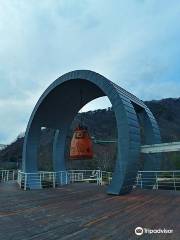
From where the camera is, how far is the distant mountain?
6366 centimetres

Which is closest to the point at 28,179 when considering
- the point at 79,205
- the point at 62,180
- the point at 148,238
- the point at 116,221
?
the point at 62,180

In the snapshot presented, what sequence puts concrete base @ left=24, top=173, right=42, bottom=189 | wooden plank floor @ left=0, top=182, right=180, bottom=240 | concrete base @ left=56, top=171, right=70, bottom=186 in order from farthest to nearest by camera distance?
concrete base @ left=56, top=171, right=70, bottom=186, concrete base @ left=24, top=173, right=42, bottom=189, wooden plank floor @ left=0, top=182, right=180, bottom=240

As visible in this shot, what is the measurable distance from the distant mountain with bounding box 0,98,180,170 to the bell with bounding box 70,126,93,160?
1223 inches

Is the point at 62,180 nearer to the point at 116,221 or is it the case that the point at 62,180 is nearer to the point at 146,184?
the point at 146,184

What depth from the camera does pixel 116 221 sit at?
8.37 metres

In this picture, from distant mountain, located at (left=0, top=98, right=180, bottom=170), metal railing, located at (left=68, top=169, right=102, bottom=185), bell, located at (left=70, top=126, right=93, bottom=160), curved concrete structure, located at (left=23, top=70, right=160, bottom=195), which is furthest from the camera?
distant mountain, located at (left=0, top=98, right=180, bottom=170)

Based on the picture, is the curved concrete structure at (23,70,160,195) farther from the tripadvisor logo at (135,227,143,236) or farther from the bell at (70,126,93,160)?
the tripadvisor logo at (135,227,143,236)

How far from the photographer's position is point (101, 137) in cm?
7969

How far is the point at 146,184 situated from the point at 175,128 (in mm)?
73048

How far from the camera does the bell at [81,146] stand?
18766 millimetres

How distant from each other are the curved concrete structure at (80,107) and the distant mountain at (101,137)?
29855 millimetres

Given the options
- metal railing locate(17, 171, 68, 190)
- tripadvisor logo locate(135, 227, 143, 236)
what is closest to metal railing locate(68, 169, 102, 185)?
metal railing locate(17, 171, 68, 190)

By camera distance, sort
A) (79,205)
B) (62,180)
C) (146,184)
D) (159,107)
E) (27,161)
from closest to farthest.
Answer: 1. (79,205)
2. (146,184)
3. (27,161)
4. (62,180)
5. (159,107)

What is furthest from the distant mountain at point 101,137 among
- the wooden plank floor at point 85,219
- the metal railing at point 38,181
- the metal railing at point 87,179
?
the wooden plank floor at point 85,219
